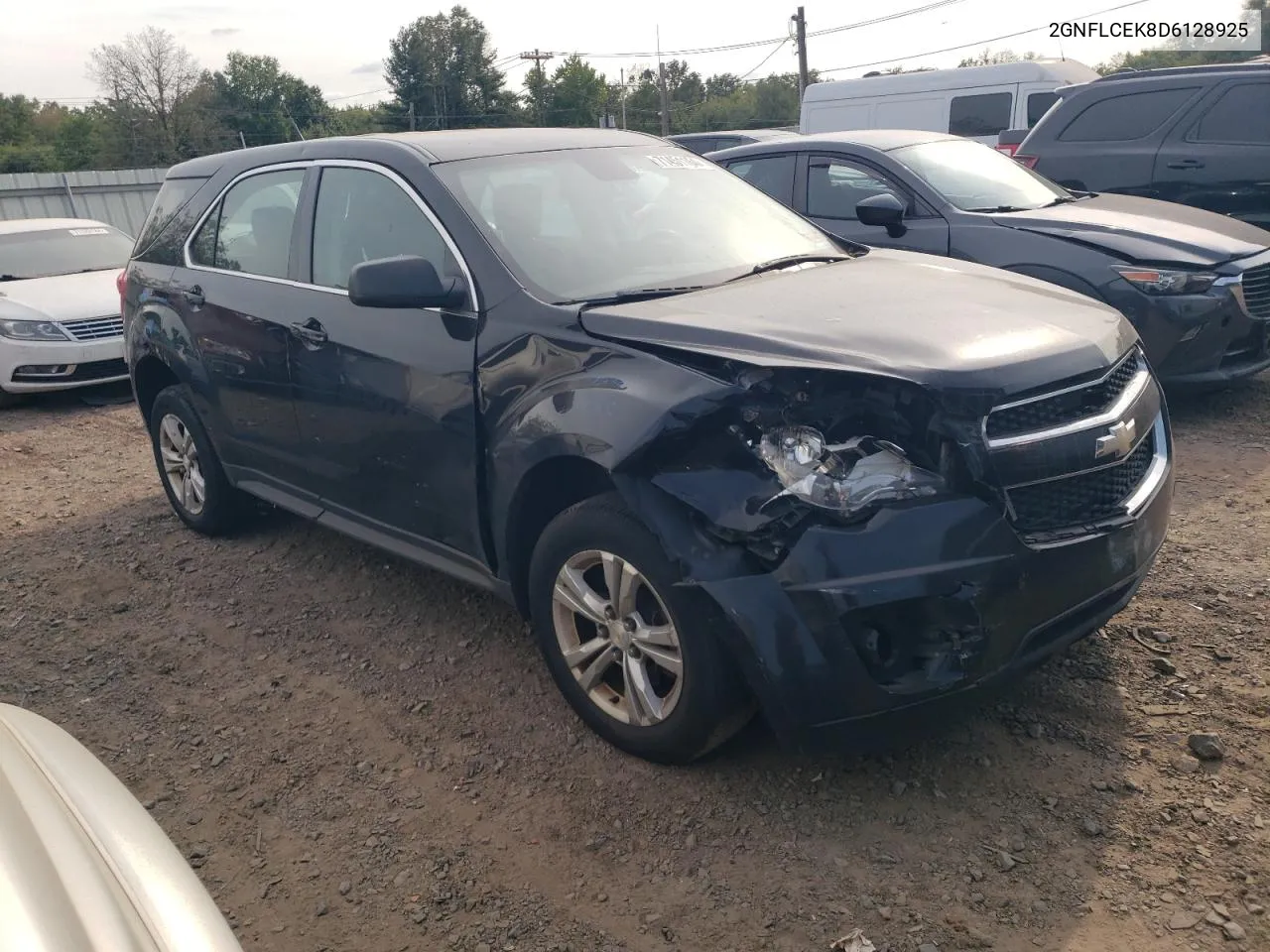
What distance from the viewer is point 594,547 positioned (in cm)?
306

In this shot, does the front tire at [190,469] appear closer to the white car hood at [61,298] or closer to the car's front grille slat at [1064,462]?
the car's front grille slat at [1064,462]

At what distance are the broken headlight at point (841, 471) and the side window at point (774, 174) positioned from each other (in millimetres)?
4798

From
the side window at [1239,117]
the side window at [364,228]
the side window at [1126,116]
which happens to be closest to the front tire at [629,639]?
the side window at [364,228]

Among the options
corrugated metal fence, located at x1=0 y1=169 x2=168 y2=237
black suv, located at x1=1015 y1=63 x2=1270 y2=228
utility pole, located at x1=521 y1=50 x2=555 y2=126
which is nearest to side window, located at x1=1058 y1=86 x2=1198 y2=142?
black suv, located at x1=1015 y1=63 x2=1270 y2=228

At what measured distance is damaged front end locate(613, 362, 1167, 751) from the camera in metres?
2.62

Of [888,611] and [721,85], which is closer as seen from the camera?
[888,611]

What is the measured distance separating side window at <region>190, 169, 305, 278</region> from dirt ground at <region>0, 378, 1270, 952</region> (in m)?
1.51

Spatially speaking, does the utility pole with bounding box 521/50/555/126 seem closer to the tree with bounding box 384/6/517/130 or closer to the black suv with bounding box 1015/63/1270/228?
the tree with bounding box 384/6/517/130

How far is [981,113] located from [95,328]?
12.6 metres

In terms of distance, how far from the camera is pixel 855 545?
262 cm

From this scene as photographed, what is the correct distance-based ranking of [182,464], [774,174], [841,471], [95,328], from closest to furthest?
[841,471]
[182,464]
[774,174]
[95,328]

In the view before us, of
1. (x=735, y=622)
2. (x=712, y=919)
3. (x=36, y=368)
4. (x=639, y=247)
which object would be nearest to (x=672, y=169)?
(x=639, y=247)

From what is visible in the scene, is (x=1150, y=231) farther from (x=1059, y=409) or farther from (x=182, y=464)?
(x=182, y=464)

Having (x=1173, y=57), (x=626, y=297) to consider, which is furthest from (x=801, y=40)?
(x=626, y=297)
